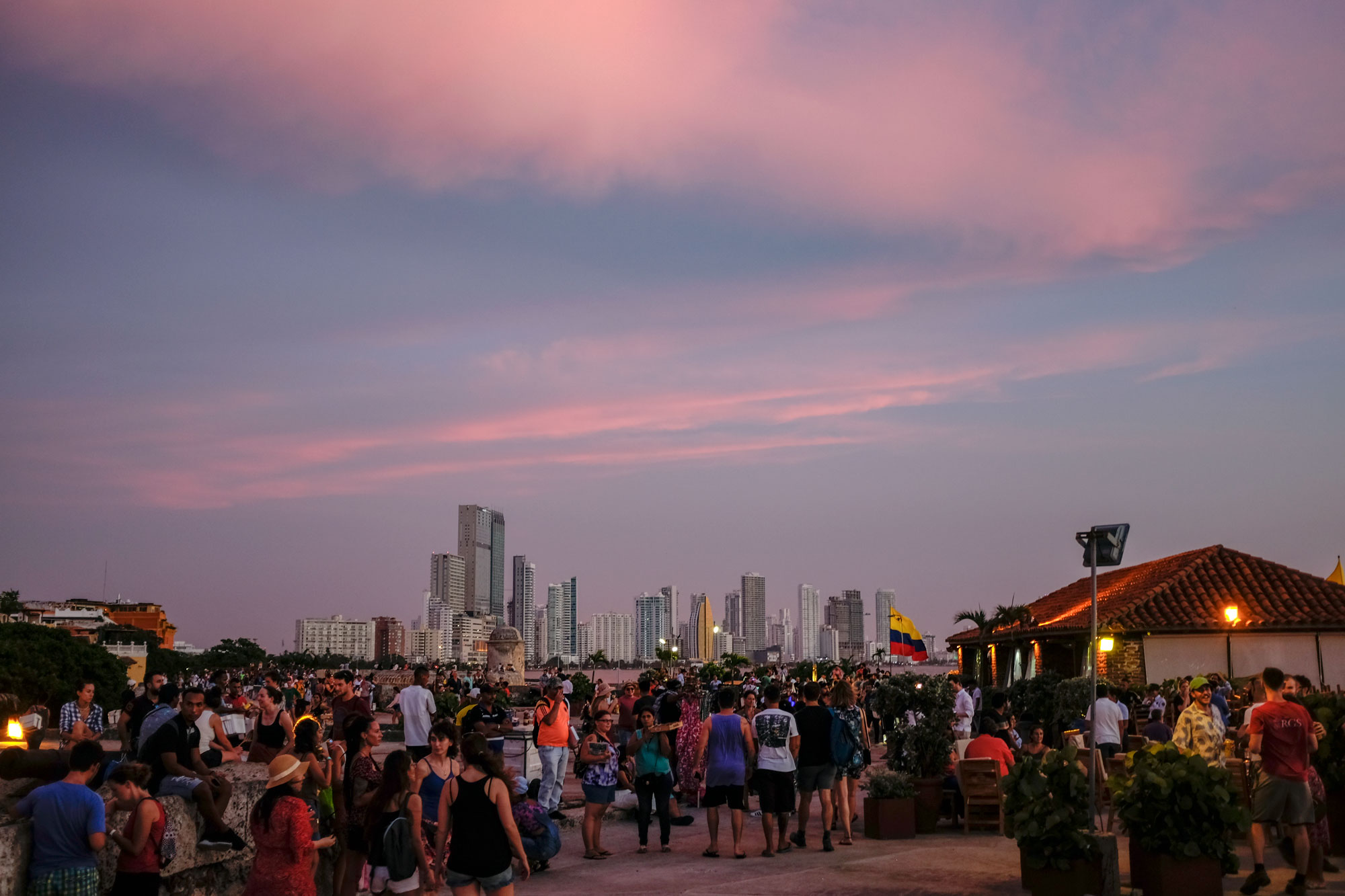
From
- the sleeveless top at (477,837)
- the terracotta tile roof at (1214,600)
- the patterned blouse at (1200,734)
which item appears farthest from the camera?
the terracotta tile roof at (1214,600)

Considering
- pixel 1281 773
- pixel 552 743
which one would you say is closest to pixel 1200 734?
pixel 1281 773

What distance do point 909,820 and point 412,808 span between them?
20.8 ft

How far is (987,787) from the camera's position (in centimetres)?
1191

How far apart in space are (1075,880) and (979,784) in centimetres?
376

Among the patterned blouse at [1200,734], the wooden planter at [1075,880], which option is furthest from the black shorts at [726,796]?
the patterned blouse at [1200,734]

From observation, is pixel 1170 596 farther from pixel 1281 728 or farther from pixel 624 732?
pixel 1281 728

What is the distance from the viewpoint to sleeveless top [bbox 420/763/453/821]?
797 cm

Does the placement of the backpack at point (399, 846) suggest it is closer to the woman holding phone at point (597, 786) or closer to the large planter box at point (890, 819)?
the woman holding phone at point (597, 786)

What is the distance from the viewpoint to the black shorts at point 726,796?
10.5 metres

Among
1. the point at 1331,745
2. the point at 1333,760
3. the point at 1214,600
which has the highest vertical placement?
the point at 1214,600

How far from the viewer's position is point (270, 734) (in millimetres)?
9320

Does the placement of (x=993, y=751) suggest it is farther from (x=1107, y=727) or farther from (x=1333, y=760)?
(x=1333, y=760)

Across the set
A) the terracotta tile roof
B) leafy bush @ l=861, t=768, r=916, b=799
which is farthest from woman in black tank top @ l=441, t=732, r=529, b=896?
the terracotta tile roof

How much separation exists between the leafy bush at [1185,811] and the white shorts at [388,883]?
5021 millimetres
